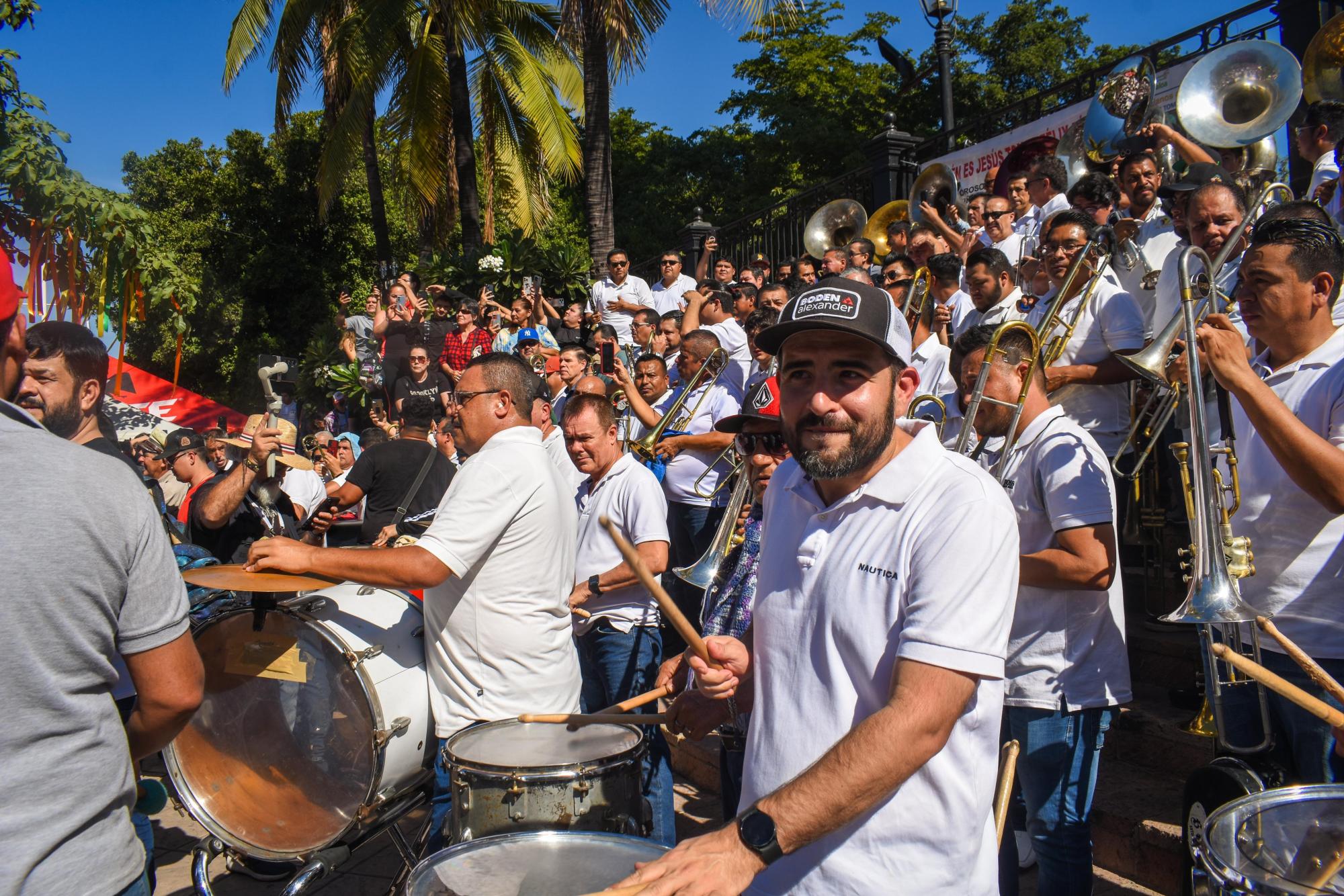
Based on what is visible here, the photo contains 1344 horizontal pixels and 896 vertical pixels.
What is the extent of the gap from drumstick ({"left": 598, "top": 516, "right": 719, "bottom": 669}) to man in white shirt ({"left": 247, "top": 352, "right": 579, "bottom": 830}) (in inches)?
52.2

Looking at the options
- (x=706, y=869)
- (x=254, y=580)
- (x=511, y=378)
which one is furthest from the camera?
(x=511, y=378)

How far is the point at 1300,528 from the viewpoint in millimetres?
2672

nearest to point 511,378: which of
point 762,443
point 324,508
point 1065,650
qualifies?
point 762,443

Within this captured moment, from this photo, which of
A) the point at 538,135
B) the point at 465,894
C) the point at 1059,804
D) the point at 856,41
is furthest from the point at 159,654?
the point at 856,41

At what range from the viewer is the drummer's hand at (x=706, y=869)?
160 centimetres

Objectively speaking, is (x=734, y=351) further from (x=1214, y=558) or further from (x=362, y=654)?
(x=1214, y=558)

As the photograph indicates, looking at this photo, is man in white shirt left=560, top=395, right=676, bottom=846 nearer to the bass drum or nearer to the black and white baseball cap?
the bass drum

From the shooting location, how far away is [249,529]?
5355mm

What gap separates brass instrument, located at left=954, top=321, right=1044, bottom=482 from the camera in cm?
324

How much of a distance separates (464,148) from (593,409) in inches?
614

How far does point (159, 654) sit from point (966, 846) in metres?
1.66

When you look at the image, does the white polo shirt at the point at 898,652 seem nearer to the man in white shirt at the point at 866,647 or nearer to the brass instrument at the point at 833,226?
the man in white shirt at the point at 866,647

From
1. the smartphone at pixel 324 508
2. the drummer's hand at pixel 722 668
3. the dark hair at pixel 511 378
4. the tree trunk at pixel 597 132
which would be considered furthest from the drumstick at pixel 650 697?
the tree trunk at pixel 597 132

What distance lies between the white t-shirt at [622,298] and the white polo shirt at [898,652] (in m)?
9.05
